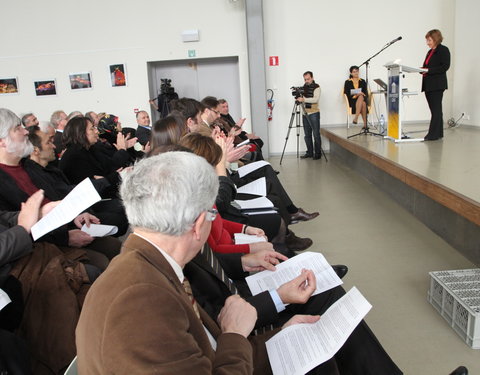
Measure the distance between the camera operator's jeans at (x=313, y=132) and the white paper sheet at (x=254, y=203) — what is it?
550 cm

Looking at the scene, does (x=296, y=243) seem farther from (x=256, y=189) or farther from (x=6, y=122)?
(x=6, y=122)

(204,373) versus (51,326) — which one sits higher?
(204,373)

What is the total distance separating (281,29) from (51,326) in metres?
7.96

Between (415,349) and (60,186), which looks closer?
(415,349)

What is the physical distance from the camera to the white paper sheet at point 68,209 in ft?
5.24

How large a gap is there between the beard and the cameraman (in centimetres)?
597

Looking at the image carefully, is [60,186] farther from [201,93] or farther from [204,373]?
[201,93]

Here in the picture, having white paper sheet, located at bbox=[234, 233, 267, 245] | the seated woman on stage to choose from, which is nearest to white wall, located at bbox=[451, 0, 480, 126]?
the seated woman on stage

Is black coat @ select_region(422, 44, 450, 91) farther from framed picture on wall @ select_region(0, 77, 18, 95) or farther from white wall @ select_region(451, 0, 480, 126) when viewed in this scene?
framed picture on wall @ select_region(0, 77, 18, 95)

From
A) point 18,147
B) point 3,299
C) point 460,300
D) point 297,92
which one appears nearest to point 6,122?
point 18,147

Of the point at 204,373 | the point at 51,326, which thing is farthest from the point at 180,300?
the point at 51,326

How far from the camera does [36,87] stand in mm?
8656

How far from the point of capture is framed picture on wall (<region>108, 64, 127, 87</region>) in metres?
8.52

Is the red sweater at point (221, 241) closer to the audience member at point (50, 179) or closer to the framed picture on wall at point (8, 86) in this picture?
the audience member at point (50, 179)
